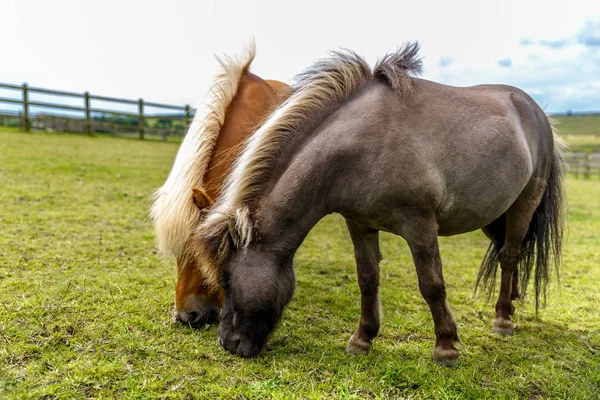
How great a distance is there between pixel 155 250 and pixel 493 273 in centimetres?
374

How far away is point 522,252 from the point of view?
404 cm

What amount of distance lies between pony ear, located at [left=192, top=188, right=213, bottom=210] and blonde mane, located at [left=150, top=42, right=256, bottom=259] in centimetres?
14

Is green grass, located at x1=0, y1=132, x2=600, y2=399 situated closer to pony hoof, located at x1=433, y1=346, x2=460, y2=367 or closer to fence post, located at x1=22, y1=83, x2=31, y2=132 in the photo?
pony hoof, located at x1=433, y1=346, x2=460, y2=367

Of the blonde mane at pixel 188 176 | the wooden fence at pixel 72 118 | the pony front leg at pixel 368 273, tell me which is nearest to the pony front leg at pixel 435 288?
the pony front leg at pixel 368 273

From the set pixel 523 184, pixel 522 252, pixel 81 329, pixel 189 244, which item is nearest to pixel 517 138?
pixel 523 184

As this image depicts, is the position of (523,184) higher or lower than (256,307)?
higher

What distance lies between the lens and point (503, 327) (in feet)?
11.9

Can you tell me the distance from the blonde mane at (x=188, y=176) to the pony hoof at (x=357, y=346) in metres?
1.38

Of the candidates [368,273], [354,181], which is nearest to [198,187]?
[354,181]

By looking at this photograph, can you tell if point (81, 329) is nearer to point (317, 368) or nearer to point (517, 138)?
point (317, 368)

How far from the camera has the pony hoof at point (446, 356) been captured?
292 centimetres

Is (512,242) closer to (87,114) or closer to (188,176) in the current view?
(188,176)

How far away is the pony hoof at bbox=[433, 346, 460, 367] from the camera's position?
292cm

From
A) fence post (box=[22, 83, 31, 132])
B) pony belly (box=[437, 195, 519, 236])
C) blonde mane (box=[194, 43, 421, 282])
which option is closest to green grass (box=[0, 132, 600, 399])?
blonde mane (box=[194, 43, 421, 282])
